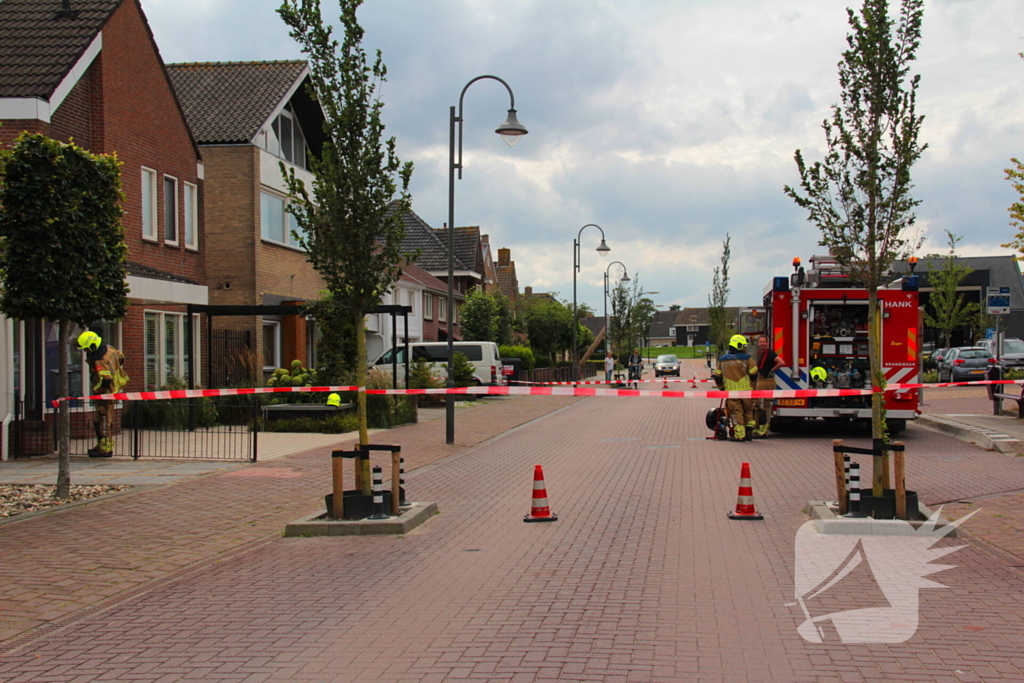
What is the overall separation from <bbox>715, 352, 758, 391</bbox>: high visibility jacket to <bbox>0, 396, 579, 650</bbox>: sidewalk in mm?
5262

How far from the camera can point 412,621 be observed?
19.6 ft

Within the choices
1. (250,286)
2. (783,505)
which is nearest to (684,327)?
(250,286)

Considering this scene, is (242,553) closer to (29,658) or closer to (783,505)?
(29,658)

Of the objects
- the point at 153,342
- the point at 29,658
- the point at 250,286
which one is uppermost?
the point at 250,286

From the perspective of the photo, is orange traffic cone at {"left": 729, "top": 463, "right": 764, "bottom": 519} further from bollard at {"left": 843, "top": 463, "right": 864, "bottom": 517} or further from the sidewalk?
the sidewalk

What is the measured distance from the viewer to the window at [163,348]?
2044 centimetres

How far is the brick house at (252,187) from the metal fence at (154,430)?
525cm

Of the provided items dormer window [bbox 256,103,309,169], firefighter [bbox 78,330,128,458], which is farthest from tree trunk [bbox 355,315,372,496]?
dormer window [bbox 256,103,309,169]

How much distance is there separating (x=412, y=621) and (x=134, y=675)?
1.64m

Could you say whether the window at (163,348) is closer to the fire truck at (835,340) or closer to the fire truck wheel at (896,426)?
the fire truck at (835,340)

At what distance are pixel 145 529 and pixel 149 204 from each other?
12808 millimetres

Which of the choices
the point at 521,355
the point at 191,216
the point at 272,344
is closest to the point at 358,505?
the point at 191,216

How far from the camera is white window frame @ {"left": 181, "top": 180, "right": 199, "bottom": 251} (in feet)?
71.8

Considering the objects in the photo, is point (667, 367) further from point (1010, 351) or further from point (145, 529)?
point (145, 529)
